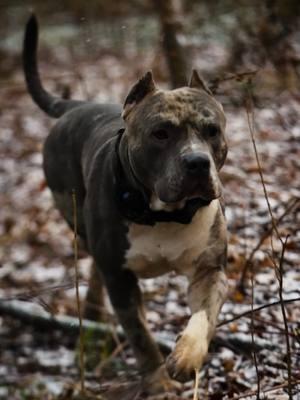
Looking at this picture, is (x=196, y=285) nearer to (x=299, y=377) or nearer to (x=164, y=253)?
(x=164, y=253)

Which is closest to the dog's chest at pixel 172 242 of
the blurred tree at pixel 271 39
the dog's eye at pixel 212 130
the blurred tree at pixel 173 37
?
the dog's eye at pixel 212 130

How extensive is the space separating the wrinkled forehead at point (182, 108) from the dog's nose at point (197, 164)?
0.26 m

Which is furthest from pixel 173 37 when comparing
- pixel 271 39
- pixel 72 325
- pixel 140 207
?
pixel 140 207

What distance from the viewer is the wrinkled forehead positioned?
3.48m

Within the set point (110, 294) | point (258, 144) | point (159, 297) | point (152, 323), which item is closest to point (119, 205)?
point (110, 294)

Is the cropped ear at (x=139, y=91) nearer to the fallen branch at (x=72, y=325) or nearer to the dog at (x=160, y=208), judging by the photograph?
the dog at (x=160, y=208)

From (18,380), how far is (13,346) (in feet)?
2.19

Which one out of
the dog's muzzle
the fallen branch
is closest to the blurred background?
the fallen branch

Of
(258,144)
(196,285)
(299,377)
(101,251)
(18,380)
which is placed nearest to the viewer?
(299,377)

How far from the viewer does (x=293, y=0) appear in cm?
836

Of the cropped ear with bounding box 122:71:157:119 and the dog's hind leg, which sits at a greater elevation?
the cropped ear with bounding box 122:71:157:119

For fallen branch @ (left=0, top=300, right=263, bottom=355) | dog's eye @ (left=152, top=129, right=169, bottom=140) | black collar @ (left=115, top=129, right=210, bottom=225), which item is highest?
dog's eye @ (left=152, top=129, right=169, bottom=140)

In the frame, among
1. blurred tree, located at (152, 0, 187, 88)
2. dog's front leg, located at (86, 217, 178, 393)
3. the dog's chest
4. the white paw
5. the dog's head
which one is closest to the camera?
the white paw

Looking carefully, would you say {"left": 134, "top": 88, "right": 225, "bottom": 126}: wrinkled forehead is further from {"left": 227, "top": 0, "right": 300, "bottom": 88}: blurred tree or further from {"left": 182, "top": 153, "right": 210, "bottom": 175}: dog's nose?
{"left": 227, "top": 0, "right": 300, "bottom": 88}: blurred tree
